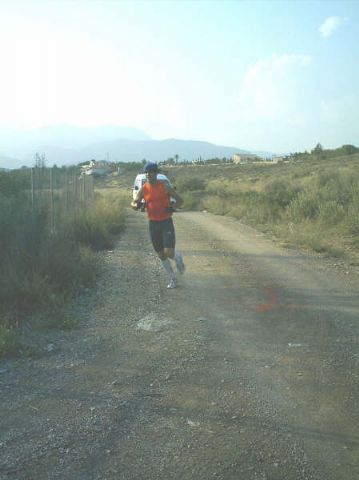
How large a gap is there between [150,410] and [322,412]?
134cm

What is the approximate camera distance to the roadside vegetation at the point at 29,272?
6.26 meters

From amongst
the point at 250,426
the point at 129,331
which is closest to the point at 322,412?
the point at 250,426

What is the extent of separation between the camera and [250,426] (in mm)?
3809

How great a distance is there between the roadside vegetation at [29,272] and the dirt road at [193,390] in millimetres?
348

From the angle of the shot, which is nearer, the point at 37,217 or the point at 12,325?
the point at 12,325

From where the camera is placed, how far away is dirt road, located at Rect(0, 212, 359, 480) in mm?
3385

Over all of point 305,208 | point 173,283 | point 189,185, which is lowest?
point 173,283

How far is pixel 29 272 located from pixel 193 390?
12.2ft

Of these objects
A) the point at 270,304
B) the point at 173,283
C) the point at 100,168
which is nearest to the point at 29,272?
the point at 173,283

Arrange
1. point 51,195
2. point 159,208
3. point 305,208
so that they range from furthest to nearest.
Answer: point 305,208
point 51,195
point 159,208

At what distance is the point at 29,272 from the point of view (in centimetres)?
732

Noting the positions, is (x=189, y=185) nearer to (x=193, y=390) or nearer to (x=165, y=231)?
(x=165, y=231)

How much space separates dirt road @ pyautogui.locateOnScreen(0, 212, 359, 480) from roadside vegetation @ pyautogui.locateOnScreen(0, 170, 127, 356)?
1.14ft

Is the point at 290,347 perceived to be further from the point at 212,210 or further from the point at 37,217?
the point at 212,210
